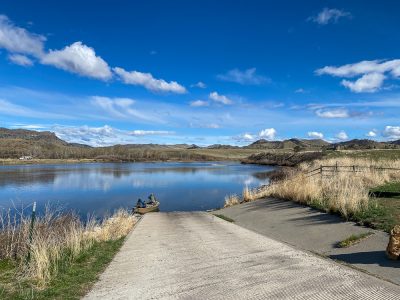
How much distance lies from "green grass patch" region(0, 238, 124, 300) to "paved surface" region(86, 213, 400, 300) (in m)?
0.26

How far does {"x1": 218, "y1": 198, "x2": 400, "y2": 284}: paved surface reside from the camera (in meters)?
9.13

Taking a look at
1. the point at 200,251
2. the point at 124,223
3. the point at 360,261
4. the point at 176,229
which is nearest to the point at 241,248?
the point at 200,251

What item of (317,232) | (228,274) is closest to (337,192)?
(317,232)

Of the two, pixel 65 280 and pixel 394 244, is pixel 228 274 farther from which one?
pixel 394 244

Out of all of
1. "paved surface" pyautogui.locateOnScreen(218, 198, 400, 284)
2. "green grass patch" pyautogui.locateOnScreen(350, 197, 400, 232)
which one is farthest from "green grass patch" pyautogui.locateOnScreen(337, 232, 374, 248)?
"green grass patch" pyautogui.locateOnScreen(350, 197, 400, 232)

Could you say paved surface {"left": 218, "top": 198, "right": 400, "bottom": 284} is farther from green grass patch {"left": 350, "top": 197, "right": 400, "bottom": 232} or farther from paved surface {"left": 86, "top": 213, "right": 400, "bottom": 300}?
paved surface {"left": 86, "top": 213, "right": 400, "bottom": 300}

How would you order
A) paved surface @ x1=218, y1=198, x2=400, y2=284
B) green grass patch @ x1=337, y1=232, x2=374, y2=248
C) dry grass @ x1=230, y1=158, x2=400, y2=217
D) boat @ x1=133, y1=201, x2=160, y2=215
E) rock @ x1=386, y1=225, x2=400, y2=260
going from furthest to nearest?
1. boat @ x1=133, y1=201, x2=160, y2=215
2. dry grass @ x1=230, y1=158, x2=400, y2=217
3. green grass patch @ x1=337, y1=232, x2=374, y2=248
4. paved surface @ x1=218, y1=198, x2=400, y2=284
5. rock @ x1=386, y1=225, x2=400, y2=260

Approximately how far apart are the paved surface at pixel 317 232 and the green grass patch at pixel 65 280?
5.55 meters

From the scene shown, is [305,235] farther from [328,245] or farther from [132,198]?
[132,198]

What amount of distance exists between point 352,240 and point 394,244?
2.40 m

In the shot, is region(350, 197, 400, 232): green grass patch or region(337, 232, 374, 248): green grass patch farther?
region(350, 197, 400, 232): green grass patch

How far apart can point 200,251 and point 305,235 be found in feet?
12.5

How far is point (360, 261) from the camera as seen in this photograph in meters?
9.36

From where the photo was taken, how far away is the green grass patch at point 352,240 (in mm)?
10938
